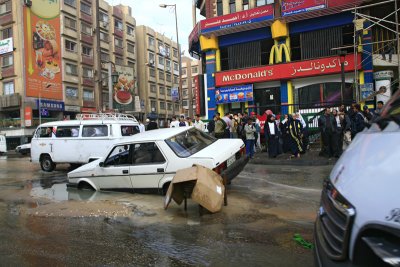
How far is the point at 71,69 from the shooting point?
44250mm

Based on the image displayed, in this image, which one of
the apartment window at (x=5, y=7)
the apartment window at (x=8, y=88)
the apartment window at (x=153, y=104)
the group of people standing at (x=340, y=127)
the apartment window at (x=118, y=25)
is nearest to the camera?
the group of people standing at (x=340, y=127)

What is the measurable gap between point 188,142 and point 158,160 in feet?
2.49

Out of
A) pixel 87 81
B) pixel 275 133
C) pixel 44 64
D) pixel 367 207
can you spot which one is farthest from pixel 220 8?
pixel 87 81

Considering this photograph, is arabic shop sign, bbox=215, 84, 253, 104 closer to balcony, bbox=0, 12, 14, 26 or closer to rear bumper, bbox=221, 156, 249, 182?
rear bumper, bbox=221, 156, 249, 182

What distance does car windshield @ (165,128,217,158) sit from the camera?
24.1 feet

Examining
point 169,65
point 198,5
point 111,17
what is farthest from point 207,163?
point 169,65

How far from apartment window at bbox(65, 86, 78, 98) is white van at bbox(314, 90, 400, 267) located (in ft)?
145

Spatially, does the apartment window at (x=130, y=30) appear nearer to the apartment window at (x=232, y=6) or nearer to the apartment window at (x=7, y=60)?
the apartment window at (x=7, y=60)

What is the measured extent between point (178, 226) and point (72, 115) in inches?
1652

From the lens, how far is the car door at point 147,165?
7370mm

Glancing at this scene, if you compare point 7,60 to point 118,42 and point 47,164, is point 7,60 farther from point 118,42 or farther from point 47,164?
point 47,164

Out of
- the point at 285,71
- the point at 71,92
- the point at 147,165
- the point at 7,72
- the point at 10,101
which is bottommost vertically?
the point at 147,165

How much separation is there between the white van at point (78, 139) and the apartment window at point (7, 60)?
29.3m

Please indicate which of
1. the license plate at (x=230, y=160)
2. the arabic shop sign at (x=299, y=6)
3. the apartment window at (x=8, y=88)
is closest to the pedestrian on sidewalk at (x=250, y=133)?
the license plate at (x=230, y=160)
